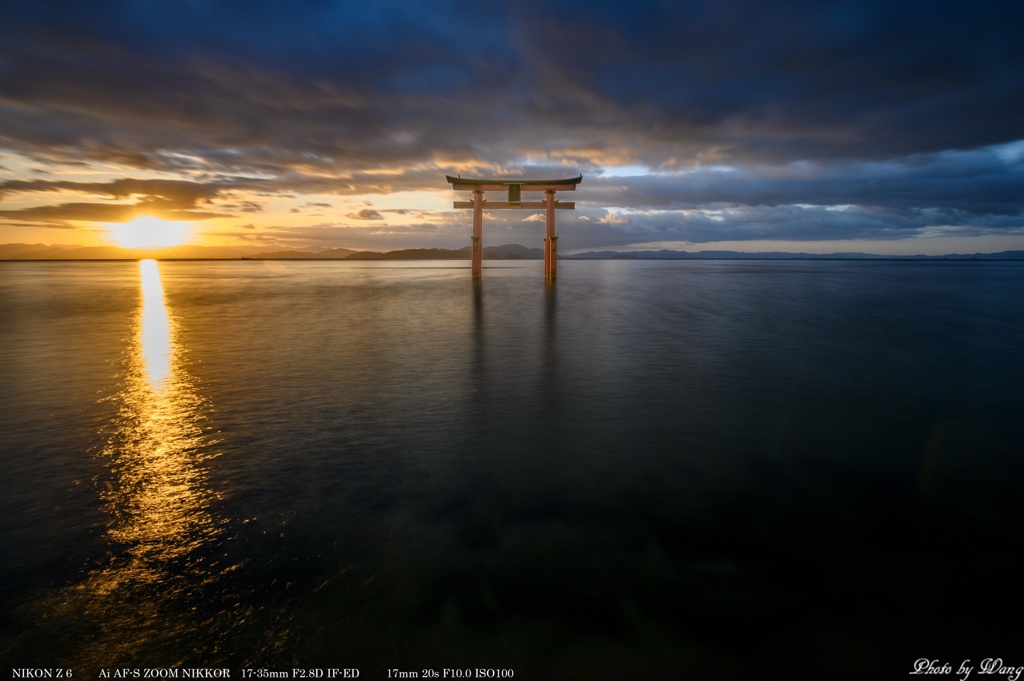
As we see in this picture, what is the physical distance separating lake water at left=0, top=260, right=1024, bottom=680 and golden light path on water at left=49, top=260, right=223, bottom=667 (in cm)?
2

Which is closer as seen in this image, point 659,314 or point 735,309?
point 659,314

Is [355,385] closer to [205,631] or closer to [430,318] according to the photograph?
[205,631]

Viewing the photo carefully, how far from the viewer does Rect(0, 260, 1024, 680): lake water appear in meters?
2.92

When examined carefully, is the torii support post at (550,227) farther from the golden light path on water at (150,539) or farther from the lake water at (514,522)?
the golden light path on water at (150,539)

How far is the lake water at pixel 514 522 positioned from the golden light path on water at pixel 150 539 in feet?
0.07

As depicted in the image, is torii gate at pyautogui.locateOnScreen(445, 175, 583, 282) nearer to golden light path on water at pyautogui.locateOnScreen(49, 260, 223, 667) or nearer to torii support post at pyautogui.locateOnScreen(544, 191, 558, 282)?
torii support post at pyautogui.locateOnScreen(544, 191, 558, 282)

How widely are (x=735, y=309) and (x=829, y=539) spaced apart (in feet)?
73.0

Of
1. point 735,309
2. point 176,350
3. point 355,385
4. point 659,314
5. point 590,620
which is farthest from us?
point 735,309

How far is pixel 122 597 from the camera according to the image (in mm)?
3219

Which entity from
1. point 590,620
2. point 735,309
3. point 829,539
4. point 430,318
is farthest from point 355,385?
point 735,309

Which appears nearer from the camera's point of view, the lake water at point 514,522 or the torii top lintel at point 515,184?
the lake water at point 514,522

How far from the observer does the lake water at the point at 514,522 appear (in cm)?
292

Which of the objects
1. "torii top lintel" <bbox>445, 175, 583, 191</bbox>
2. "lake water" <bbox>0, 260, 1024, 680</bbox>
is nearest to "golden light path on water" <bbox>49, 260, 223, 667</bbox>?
"lake water" <bbox>0, 260, 1024, 680</bbox>

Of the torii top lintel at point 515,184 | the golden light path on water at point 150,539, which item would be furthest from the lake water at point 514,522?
the torii top lintel at point 515,184
